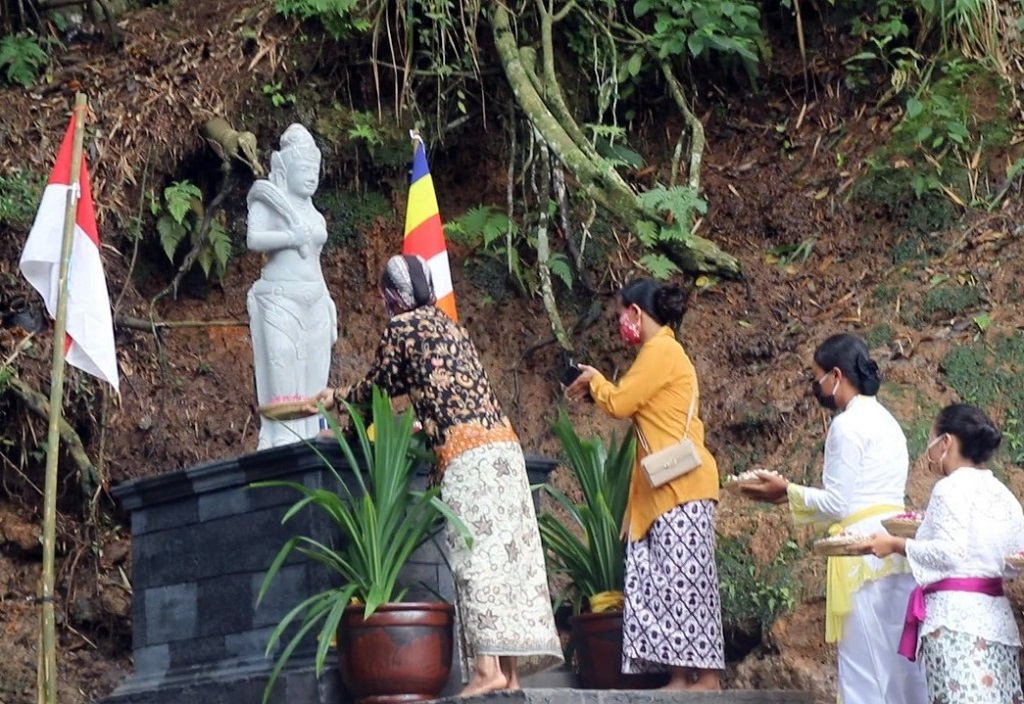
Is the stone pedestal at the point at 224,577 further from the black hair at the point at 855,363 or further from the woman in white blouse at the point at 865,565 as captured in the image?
the black hair at the point at 855,363

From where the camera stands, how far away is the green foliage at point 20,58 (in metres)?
9.56

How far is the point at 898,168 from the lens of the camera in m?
9.25

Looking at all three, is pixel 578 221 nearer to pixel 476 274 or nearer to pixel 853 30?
pixel 476 274

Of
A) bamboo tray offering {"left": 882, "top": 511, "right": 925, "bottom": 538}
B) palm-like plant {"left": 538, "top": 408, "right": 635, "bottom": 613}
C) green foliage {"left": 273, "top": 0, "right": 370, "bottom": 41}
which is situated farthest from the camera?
green foliage {"left": 273, "top": 0, "right": 370, "bottom": 41}

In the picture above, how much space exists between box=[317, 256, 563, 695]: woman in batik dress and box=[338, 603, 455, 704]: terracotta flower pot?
135mm

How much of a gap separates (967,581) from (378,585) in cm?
209

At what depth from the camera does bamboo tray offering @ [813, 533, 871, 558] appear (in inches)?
202

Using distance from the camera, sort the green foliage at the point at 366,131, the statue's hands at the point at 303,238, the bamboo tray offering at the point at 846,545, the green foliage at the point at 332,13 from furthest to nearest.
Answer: the green foliage at the point at 366,131
the green foliage at the point at 332,13
the statue's hands at the point at 303,238
the bamboo tray offering at the point at 846,545

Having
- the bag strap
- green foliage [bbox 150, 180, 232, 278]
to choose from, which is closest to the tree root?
green foliage [bbox 150, 180, 232, 278]

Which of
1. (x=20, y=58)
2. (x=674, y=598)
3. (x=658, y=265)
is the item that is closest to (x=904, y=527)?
(x=674, y=598)

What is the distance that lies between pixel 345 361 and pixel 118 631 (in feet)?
6.76

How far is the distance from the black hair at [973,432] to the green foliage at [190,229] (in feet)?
16.8

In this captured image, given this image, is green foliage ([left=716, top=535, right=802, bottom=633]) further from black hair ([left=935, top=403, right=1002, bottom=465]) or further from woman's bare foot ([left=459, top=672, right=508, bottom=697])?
black hair ([left=935, top=403, right=1002, bottom=465])

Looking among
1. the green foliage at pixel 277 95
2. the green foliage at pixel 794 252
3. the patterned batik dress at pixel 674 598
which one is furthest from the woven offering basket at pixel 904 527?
the green foliage at pixel 277 95
